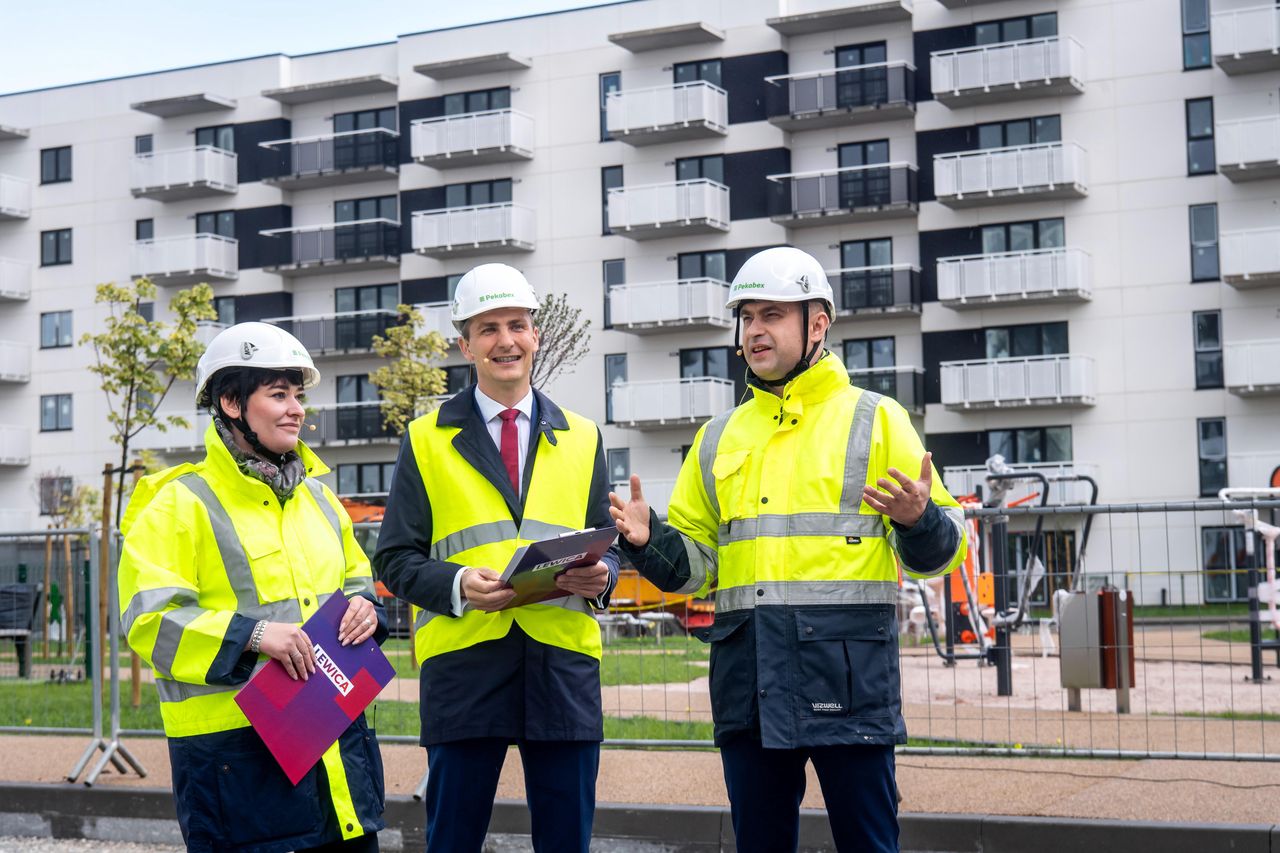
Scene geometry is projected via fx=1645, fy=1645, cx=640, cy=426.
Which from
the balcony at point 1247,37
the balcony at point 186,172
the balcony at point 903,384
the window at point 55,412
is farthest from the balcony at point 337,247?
the balcony at point 1247,37

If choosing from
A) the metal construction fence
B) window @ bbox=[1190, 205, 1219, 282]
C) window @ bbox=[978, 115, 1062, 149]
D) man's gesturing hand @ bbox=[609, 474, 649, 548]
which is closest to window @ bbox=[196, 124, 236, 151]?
window @ bbox=[978, 115, 1062, 149]

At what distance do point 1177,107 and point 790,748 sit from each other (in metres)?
41.6

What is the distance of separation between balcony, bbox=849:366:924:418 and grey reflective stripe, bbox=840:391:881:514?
40.6m

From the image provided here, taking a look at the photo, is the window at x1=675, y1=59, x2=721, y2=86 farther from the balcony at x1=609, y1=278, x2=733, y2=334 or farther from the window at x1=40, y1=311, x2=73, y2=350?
the window at x1=40, y1=311, x2=73, y2=350

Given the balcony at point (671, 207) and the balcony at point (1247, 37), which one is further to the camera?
the balcony at point (671, 207)

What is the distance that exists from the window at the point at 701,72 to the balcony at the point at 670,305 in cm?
608

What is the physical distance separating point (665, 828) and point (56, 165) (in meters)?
55.8

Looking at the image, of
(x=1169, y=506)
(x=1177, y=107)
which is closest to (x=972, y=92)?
(x=1177, y=107)

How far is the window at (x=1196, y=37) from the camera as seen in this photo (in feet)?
141

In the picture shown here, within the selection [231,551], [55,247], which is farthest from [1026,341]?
[231,551]

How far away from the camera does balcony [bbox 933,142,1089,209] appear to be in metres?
43.2

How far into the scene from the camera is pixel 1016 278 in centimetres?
4381

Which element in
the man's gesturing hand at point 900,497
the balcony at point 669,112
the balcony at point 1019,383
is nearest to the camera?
the man's gesturing hand at point 900,497

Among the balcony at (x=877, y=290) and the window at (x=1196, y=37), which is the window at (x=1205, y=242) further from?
the balcony at (x=877, y=290)
